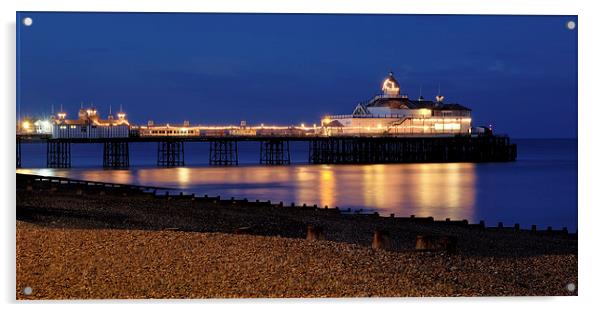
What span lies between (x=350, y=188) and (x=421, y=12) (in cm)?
2124

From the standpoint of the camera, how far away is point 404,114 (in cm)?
6744

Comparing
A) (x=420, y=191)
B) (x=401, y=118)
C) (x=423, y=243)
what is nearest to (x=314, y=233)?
(x=423, y=243)

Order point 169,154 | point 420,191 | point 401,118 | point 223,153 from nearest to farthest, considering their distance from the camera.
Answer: point 420,191, point 169,154, point 223,153, point 401,118

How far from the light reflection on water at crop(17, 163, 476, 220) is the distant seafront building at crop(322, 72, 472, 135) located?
2192 centimetres

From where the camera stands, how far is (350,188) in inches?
1212

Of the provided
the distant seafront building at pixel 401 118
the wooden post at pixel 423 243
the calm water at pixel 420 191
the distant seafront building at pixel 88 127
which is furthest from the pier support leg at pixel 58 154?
the wooden post at pixel 423 243

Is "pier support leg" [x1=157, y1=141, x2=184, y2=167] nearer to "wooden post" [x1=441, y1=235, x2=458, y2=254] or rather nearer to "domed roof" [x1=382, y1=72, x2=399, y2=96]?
"domed roof" [x1=382, y1=72, x2=399, y2=96]

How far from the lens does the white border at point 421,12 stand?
29.5ft

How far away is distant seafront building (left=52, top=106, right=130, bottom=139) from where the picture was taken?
4787 centimetres

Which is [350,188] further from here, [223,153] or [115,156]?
[223,153]

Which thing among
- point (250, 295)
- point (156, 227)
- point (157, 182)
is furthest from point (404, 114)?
point (250, 295)

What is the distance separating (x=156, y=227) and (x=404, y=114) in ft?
181

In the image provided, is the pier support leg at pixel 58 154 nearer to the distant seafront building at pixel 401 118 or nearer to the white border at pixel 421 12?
the distant seafront building at pixel 401 118
